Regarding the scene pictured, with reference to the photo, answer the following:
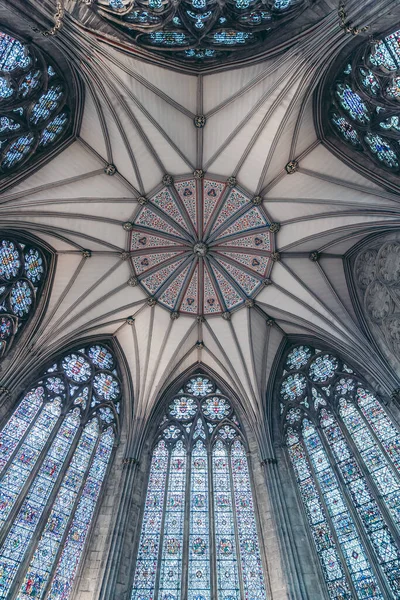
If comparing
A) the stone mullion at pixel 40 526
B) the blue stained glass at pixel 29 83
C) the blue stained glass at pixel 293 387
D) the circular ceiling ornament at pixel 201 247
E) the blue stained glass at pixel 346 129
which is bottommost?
the stone mullion at pixel 40 526

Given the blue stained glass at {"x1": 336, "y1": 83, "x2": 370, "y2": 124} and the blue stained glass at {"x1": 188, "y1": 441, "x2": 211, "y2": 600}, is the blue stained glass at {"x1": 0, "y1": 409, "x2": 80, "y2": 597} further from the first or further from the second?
the blue stained glass at {"x1": 336, "y1": 83, "x2": 370, "y2": 124}

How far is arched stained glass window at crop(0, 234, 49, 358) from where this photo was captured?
13070 millimetres

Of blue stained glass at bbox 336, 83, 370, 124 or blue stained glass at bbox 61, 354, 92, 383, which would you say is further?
blue stained glass at bbox 61, 354, 92, 383

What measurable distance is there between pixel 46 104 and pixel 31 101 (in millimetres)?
671

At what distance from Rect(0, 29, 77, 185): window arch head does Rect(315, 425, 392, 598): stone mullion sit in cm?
1202

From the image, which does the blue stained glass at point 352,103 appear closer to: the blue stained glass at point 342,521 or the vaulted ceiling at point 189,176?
the vaulted ceiling at point 189,176

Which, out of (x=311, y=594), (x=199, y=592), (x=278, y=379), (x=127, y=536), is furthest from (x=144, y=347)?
(x=311, y=594)

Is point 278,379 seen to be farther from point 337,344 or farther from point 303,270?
point 303,270

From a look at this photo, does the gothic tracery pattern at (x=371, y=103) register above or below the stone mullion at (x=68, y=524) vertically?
above

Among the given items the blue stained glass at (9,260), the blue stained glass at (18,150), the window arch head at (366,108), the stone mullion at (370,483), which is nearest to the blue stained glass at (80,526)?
the blue stained glass at (9,260)

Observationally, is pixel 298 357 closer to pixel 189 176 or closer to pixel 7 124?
pixel 189 176

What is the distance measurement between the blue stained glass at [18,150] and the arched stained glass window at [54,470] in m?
6.43

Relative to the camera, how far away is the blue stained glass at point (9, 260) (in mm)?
13055

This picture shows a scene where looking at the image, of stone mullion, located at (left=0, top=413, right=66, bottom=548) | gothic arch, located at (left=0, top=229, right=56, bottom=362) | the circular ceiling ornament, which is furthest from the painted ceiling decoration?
stone mullion, located at (left=0, top=413, right=66, bottom=548)
